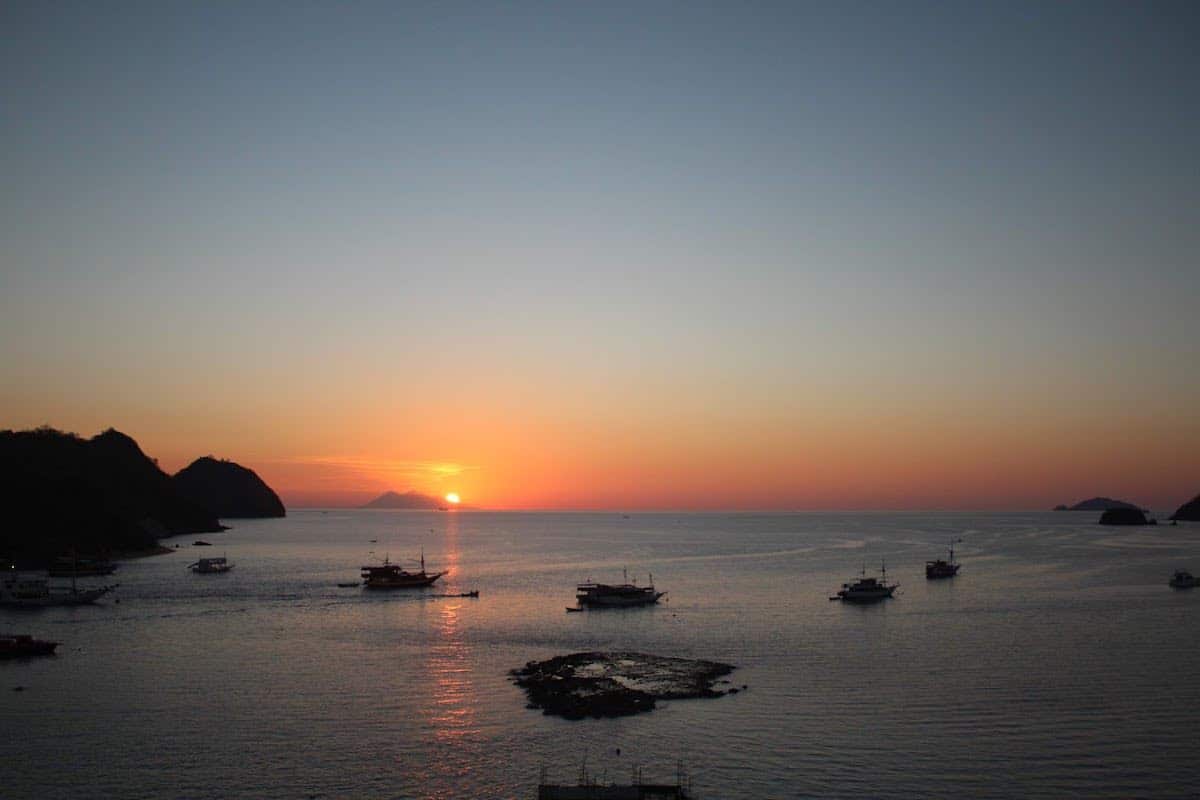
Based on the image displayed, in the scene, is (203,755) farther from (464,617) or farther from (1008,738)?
(464,617)

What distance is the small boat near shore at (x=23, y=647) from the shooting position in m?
63.5

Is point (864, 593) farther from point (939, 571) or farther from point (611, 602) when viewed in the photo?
point (939, 571)

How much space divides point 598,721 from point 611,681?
8.40 metres

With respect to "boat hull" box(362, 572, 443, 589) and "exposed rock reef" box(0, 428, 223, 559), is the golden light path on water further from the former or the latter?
"exposed rock reef" box(0, 428, 223, 559)

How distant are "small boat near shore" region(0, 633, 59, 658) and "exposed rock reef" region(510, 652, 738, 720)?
35.7 m

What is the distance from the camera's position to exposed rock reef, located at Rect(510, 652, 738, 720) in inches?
1902

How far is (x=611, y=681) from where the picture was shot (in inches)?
2151

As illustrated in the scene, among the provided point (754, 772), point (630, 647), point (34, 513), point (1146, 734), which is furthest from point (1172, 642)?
point (34, 513)

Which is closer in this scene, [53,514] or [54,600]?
[54,600]

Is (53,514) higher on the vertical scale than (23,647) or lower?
higher

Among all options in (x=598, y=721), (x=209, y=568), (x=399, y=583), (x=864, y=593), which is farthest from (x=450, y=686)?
(x=209, y=568)

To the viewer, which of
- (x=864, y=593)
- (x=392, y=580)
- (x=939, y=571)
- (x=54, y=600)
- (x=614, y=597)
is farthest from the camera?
(x=939, y=571)

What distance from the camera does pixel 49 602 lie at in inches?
3765

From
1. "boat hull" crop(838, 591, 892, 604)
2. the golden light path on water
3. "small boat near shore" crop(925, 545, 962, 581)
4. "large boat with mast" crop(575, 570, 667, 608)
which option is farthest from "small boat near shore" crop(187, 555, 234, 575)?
"small boat near shore" crop(925, 545, 962, 581)
